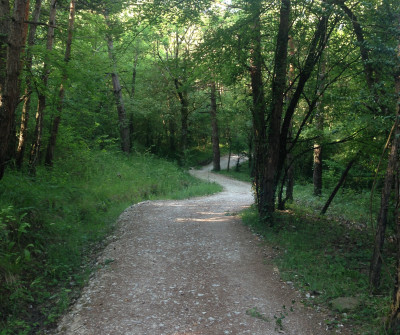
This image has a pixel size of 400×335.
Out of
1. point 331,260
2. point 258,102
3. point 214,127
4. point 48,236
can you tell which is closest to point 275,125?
point 258,102

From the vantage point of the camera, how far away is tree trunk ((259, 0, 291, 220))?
27.9ft

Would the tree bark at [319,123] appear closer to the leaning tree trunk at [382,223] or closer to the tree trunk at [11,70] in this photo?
the leaning tree trunk at [382,223]

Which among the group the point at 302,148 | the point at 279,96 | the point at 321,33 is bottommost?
the point at 302,148

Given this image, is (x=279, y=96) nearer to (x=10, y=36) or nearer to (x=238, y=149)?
(x=10, y=36)

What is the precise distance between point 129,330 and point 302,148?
7717 mm

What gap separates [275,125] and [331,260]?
398 cm

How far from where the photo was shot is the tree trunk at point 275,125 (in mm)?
8500

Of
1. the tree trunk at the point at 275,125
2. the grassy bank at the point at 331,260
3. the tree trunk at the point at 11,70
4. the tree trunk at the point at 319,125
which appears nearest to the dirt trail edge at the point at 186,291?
the grassy bank at the point at 331,260

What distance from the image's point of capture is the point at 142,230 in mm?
8594

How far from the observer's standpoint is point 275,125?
29.1 ft

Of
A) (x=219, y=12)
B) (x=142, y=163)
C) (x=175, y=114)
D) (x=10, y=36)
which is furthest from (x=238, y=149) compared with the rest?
(x=10, y=36)

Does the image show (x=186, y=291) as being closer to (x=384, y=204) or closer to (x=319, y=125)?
(x=384, y=204)

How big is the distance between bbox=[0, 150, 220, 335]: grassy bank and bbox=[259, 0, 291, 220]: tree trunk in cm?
453

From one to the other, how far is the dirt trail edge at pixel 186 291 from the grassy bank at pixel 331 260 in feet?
1.10
